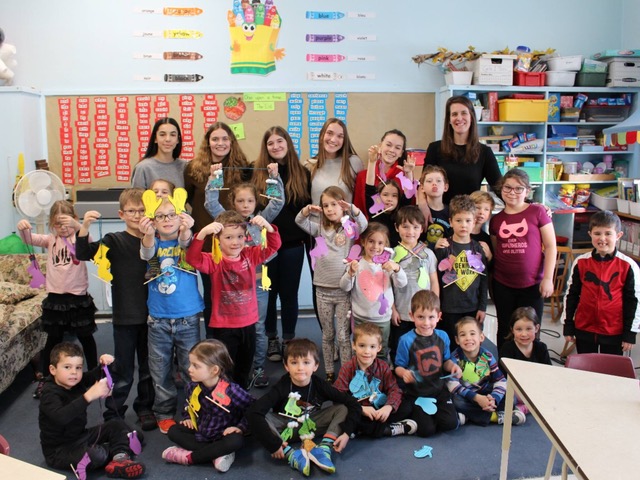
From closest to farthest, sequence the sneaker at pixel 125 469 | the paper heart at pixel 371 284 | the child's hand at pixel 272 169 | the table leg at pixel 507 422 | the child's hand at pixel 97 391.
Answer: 1. the table leg at pixel 507 422
2. the child's hand at pixel 97 391
3. the sneaker at pixel 125 469
4. the paper heart at pixel 371 284
5. the child's hand at pixel 272 169

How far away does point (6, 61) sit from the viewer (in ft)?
15.6

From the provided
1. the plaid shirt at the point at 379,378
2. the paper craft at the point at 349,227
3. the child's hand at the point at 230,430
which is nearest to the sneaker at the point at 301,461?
the child's hand at the point at 230,430

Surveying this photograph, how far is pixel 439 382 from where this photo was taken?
2.94 metres

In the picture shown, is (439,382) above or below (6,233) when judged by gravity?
below

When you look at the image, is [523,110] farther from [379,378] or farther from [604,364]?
[604,364]

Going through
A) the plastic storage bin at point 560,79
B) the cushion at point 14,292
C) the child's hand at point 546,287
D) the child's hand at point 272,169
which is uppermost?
the plastic storage bin at point 560,79

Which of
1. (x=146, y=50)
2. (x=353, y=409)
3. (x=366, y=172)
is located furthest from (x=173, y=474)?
(x=146, y=50)

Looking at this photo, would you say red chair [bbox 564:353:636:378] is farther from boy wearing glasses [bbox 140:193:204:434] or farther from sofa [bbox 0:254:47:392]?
sofa [bbox 0:254:47:392]

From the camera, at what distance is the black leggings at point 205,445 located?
260cm

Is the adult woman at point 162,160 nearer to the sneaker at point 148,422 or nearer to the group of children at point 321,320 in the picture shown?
the group of children at point 321,320

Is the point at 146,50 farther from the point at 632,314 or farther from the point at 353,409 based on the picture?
the point at 632,314

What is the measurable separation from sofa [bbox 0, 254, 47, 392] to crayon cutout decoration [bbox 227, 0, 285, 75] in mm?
2258

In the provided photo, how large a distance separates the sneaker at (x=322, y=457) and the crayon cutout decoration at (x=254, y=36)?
3.39 meters

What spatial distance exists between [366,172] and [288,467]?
1607 mm
